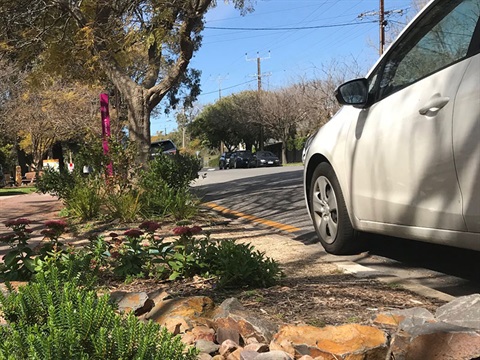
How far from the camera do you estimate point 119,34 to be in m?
9.71

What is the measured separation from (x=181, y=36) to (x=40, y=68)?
6.11 m

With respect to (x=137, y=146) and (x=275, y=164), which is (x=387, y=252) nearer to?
(x=137, y=146)

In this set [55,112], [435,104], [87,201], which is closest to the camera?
[435,104]

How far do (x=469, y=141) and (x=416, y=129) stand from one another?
0.48 metres

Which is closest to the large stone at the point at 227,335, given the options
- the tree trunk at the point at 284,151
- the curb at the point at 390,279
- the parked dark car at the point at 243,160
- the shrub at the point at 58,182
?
the curb at the point at 390,279

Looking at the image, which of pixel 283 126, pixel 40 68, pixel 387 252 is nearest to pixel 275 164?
pixel 283 126

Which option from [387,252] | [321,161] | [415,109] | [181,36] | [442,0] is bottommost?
[387,252]

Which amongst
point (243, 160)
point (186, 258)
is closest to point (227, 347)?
point (186, 258)

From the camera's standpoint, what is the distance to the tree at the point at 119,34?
8.77m

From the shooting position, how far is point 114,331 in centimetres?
167

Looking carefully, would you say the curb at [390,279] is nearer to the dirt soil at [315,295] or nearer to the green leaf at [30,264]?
the dirt soil at [315,295]

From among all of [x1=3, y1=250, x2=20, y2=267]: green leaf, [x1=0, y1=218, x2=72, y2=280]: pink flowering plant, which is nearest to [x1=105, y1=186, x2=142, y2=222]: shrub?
[x1=0, y1=218, x2=72, y2=280]: pink flowering plant

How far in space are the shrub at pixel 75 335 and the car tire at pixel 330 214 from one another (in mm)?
2529

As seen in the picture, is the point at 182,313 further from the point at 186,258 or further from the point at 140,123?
the point at 140,123
